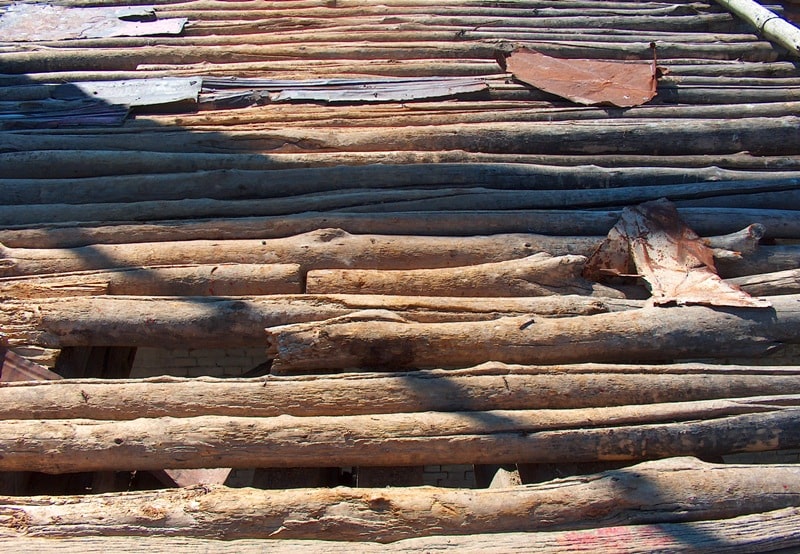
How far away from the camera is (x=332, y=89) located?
4555mm

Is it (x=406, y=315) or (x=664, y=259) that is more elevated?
(x=664, y=259)

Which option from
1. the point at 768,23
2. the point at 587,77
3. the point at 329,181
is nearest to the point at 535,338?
the point at 329,181

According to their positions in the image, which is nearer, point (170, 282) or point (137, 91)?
point (170, 282)

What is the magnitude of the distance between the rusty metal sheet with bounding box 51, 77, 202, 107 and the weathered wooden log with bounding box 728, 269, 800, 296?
330 centimetres

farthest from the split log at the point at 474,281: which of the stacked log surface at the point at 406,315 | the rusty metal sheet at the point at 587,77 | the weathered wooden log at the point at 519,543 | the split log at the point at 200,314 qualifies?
the rusty metal sheet at the point at 587,77

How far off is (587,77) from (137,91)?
9.74 ft

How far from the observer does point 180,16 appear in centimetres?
564

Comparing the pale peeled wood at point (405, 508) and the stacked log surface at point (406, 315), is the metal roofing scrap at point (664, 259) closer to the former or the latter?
the stacked log surface at point (406, 315)

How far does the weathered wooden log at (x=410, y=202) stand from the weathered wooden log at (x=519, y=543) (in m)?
1.75

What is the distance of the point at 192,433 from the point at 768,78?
457cm

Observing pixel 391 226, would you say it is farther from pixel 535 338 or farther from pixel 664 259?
pixel 664 259

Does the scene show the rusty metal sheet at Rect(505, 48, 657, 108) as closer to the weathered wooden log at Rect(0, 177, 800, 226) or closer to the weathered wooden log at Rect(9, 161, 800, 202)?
the weathered wooden log at Rect(9, 161, 800, 202)

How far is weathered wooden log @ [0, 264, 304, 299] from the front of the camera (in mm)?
3037

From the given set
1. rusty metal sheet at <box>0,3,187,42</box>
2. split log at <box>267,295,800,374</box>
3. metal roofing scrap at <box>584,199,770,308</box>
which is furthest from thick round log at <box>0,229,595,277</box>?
rusty metal sheet at <box>0,3,187,42</box>
